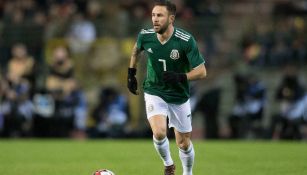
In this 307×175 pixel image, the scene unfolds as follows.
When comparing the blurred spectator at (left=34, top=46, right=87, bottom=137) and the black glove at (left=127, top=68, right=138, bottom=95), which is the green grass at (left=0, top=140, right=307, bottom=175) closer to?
the blurred spectator at (left=34, top=46, right=87, bottom=137)

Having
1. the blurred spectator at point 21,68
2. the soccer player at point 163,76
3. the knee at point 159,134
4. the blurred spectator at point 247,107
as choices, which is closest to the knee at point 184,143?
the soccer player at point 163,76

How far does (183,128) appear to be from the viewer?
35.7ft

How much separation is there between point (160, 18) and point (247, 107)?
38.3 ft

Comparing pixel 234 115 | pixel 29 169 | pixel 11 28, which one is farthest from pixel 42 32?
pixel 29 169

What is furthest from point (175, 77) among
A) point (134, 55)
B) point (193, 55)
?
point (134, 55)

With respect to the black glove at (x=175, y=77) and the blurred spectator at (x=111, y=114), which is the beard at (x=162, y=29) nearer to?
the black glove at (x=175, y=77)

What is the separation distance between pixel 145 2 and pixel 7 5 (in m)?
4.43

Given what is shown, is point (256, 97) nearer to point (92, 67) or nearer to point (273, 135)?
point (273, 135)

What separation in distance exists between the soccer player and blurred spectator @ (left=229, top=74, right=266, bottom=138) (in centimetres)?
1101

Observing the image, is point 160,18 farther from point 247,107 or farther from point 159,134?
point 247,107

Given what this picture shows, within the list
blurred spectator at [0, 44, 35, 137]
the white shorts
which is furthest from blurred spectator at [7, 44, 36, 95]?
the white shorts

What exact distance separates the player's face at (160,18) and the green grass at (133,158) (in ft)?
8.90

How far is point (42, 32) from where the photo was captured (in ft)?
78.4

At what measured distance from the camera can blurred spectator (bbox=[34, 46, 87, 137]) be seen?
21.8 m
